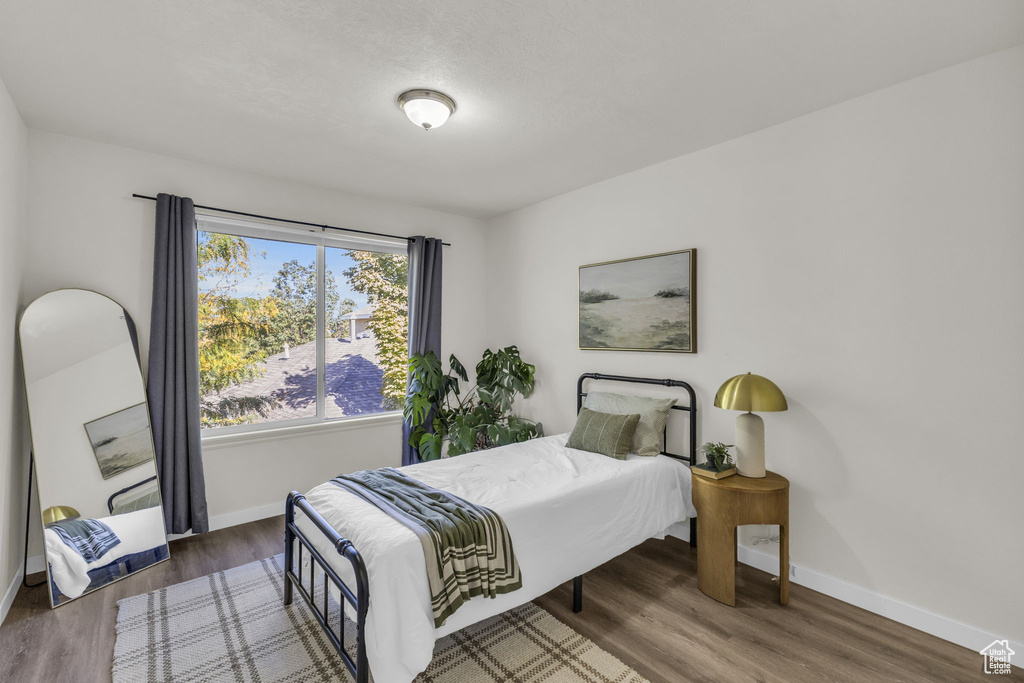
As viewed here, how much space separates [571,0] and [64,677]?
11.0 ft

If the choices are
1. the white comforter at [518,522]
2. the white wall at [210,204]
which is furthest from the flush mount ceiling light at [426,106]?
the white comforter at [518,522]

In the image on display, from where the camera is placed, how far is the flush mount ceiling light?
2305 mm

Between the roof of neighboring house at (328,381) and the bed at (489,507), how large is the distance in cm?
145

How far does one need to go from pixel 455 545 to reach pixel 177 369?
2.44 meters

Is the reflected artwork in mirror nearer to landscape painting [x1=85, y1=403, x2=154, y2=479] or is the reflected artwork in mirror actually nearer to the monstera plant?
landscape painting [x1=85, y1=403, x2=154, y2=479]

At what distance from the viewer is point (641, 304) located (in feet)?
11.3

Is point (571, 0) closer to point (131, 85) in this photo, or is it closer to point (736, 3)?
point (736, 3)

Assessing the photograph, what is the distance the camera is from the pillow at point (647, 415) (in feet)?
10.2

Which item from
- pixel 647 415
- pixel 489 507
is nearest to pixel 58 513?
pixel 489 507

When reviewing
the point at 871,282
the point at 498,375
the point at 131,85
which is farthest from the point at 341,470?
the point at 871,282

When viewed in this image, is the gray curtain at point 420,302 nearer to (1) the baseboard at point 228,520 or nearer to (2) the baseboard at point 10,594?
(1) the baseboard at point 228,520

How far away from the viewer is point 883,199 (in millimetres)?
2342

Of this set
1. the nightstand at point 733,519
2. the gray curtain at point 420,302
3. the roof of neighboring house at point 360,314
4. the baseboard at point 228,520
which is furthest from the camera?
the gray curtain at point 420,302

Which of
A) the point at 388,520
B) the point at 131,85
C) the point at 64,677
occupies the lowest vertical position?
the point at 64,677
